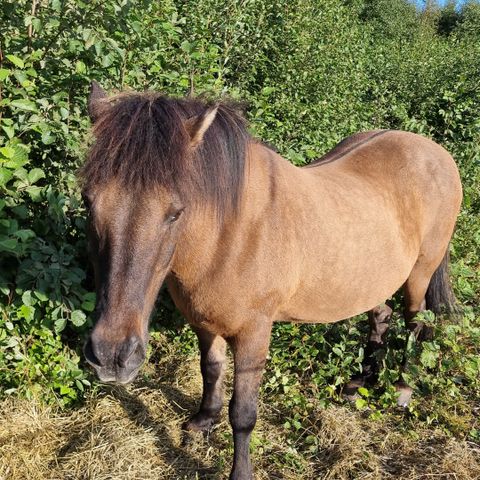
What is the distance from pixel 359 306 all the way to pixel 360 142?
1296mm

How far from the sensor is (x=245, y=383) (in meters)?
2.57

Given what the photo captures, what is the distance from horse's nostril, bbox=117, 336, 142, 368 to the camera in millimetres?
1694

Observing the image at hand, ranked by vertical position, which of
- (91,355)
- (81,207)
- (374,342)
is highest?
(81,207)

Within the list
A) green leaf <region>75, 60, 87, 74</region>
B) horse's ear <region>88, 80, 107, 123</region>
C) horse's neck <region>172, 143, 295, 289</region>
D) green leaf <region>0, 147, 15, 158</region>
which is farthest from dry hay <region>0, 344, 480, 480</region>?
green leaf <region>75, 60, 87, 74</region>

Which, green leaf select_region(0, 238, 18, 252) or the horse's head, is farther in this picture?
green leaf select_region(0, 238, 18, 252)

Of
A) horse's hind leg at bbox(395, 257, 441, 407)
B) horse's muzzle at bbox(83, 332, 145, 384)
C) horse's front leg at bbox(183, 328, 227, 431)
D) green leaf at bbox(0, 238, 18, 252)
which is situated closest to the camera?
horse's muzzle at bbox(83, 332, 145, 384)

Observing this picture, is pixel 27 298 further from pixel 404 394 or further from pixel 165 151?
pixel 404 394

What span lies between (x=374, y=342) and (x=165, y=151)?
2782 mm

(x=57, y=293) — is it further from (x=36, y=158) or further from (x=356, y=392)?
(x=356, y=392)

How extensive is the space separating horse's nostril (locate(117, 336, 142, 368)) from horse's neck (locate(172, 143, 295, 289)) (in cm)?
56

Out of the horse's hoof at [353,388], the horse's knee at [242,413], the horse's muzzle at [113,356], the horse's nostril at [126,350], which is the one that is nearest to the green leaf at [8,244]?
the horse's muzzle at [113,356]

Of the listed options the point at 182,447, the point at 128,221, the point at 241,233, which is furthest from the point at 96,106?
the point at 182,447

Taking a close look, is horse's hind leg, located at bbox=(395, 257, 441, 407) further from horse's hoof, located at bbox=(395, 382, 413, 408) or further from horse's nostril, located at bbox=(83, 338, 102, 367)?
horse's nostril, located at bbox=(83, 338, 102, 367)

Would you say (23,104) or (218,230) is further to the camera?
(23,104)
